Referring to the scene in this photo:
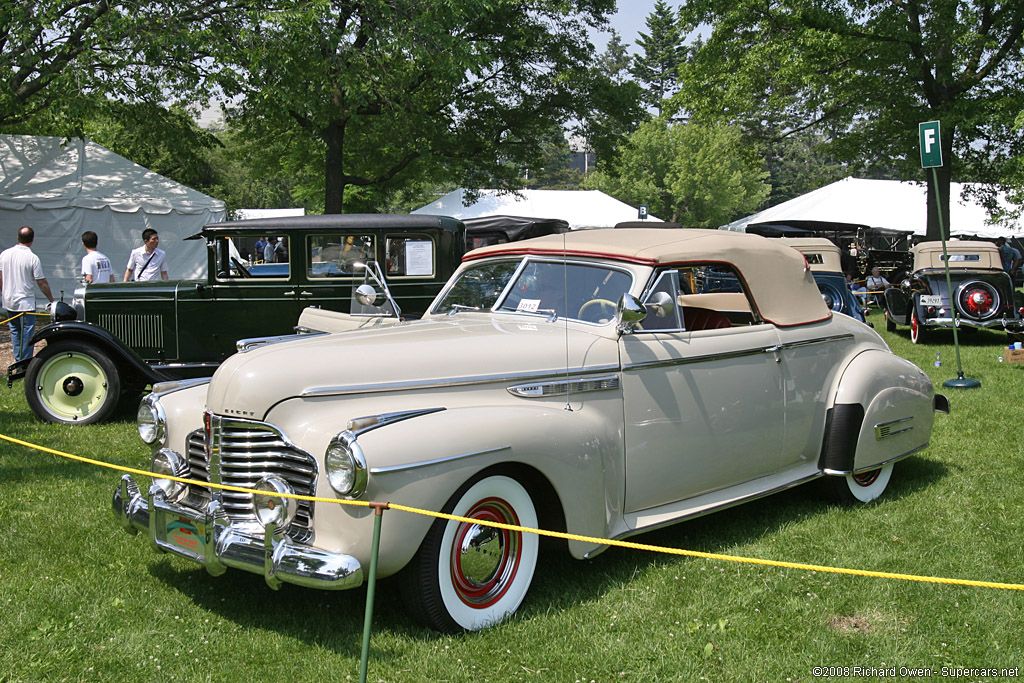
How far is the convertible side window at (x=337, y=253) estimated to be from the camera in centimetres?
920

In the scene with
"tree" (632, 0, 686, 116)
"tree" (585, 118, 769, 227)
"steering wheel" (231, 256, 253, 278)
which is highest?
"tree" (632, 0, 686, 116)

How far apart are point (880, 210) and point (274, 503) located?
97.8 feet

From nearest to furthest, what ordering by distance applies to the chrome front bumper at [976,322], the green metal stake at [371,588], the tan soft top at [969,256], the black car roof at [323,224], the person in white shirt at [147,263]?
the green metal stake at [371,588] < the black car roof at [323,224] < the person in white shirt at [147,263] < the chrome front bumper at [976,322] < the tan soft top at [969,256]

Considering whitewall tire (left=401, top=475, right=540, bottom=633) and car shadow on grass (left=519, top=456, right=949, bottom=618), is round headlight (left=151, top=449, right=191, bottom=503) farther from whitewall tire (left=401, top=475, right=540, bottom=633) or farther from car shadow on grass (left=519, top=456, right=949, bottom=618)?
car shadow on grass (left=519, top=456, right=949, bottom=618)

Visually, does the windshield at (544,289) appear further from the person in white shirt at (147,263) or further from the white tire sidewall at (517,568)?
the person in white shirt at (147,263)

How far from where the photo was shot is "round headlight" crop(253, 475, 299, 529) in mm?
3610

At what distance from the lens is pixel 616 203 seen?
27734 millimetres

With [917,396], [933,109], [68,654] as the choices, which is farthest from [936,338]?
[68,654]

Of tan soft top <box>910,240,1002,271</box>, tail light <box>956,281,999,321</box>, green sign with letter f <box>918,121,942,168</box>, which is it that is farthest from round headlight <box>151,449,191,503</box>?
tan soft top <box>910,240,1002,271</box>

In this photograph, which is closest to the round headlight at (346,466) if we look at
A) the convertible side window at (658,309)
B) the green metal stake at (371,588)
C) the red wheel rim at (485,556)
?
the green metal stake at (371,588)

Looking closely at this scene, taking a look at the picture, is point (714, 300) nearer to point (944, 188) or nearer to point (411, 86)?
point (411, 86)

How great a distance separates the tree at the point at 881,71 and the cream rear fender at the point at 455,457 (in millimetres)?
17899

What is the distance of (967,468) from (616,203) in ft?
71.8

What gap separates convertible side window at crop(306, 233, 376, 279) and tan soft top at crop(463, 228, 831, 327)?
4065mm
